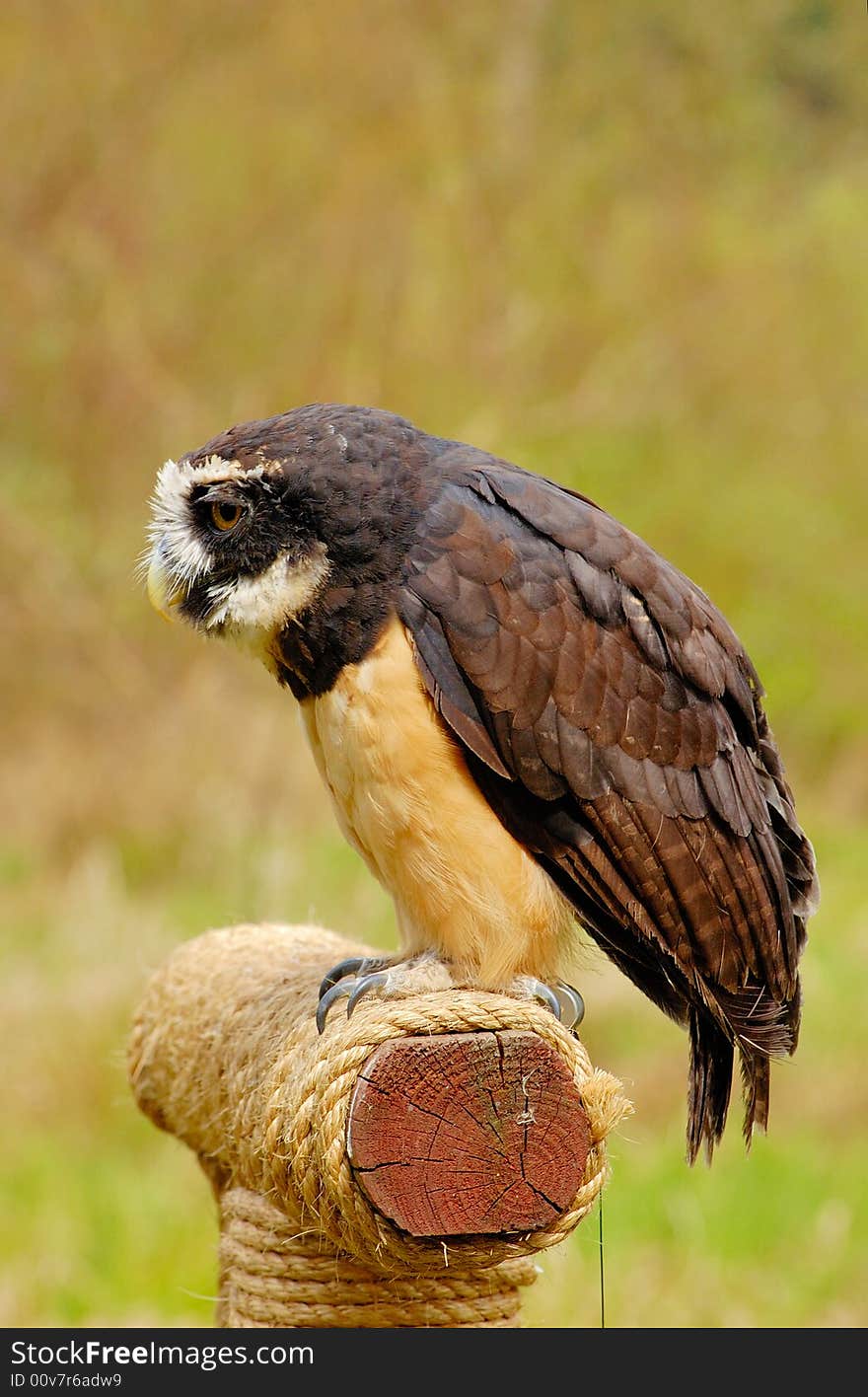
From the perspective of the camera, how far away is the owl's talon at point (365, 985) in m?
2.26

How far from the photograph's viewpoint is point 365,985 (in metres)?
2.29

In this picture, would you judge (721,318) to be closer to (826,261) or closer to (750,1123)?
(826,261)

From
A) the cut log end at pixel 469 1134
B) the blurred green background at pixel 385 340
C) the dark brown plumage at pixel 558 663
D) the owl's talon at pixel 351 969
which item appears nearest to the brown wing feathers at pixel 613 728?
the dark brown plumage at pixel 558 663

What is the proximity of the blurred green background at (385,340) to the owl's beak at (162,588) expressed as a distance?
3233mm

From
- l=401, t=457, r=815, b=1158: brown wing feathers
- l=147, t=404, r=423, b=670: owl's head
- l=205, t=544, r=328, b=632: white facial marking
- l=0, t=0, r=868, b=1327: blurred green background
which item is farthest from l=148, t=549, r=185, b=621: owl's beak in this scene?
l=0, t=0, r=868, b=1327: blurred green background

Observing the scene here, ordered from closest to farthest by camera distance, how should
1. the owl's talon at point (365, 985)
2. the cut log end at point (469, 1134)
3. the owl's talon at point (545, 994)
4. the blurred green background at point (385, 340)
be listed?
1. the cut log end at point (469, 1134)
2. the owl's talon at point (365, 985)
3. the owl's talon at point (545, 994)
4. the blurred green background at point (385, 340)

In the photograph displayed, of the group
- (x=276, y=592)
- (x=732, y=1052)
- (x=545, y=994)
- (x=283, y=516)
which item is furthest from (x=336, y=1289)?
(x=283, y=516)

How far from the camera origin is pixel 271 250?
7914 millimetres

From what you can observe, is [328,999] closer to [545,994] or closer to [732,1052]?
[545,994]

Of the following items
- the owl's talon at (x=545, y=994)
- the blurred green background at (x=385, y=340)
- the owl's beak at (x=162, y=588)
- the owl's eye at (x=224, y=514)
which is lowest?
the owl's talon at (x=545, y=994)

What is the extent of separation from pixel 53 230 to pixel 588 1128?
23.7ft

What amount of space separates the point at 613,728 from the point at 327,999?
606 millimetres

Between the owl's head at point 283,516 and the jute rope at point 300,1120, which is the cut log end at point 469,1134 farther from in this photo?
the owl's head at point 283,516

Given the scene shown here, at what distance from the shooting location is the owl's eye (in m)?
2.41
